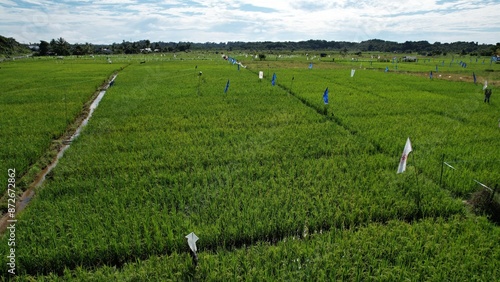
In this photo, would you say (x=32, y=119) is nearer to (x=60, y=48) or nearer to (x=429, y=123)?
(x=429, y=123)

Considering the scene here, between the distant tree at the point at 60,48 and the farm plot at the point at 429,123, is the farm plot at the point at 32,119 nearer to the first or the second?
the farm plot at the point at 429,123

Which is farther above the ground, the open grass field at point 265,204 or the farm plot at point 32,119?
the farm plot at point 32,119

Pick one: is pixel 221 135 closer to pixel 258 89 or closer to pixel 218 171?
pixel 218 171

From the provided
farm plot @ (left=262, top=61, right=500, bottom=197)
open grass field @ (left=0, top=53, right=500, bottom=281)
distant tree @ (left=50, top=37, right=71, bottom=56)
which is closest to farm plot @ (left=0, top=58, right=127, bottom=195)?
open grass field @ (left=0, top=53, right=500, bottom=281)

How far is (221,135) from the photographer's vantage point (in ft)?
33.1

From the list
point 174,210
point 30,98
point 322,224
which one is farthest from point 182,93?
point 322,224

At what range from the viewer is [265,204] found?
572 centimetres

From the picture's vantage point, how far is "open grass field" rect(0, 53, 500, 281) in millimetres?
4262

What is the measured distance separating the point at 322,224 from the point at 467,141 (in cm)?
692

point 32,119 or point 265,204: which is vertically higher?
point 32,119

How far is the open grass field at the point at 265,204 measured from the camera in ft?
14.0

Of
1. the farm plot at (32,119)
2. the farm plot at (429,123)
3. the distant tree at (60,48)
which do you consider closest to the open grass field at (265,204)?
the farm plot at (429,123)

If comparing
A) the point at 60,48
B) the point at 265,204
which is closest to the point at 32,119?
the point at 265,204

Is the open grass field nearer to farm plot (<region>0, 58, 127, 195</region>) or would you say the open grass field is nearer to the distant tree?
farm plot (<region>0, 58, 127, 195</region>)
